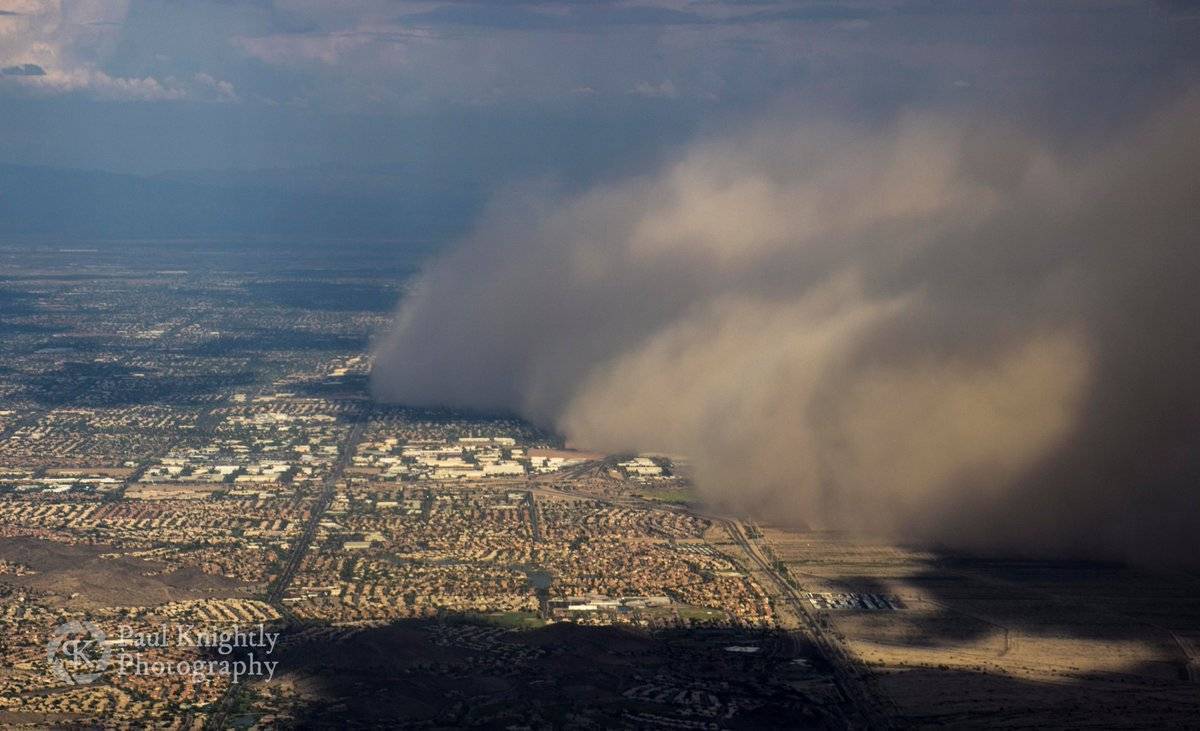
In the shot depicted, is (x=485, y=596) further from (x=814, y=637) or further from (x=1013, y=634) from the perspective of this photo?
(x=1013, y=634)

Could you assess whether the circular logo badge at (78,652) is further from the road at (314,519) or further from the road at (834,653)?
the road at (834,653)

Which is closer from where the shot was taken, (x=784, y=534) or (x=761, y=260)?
(x=784, y=534)

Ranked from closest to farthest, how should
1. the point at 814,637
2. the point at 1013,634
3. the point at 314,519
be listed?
the point at 814,637
the point at 1013,634
the point at 314,519

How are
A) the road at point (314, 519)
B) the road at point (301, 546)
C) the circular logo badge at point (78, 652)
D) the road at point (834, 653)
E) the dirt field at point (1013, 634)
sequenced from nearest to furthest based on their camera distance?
1. the road at point (301, 546)
2. the road at point (834, 653)
3. the dirt field at point (1013, 634)
4. the circular logo badge at point (78, 652)
5. the road at point (314, 519)

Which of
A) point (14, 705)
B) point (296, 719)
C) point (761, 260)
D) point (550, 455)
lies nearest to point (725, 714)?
point (296, 719)

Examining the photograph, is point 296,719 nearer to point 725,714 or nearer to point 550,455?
point 725,714

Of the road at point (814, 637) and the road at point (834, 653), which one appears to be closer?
the road at point (834, 653)

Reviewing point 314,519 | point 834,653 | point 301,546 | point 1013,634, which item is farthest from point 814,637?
point 314,519

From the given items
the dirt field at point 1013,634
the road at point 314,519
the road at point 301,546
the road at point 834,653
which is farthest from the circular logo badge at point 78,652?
the dirt field at point 1013,634

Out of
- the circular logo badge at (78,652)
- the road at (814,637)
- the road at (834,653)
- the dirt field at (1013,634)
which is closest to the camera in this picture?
the road at (834,653)

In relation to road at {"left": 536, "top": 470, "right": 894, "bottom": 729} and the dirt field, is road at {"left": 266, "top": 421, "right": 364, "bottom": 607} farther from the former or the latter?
the dirt field

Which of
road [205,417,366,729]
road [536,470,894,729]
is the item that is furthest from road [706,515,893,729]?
road [205,417,366,729]
